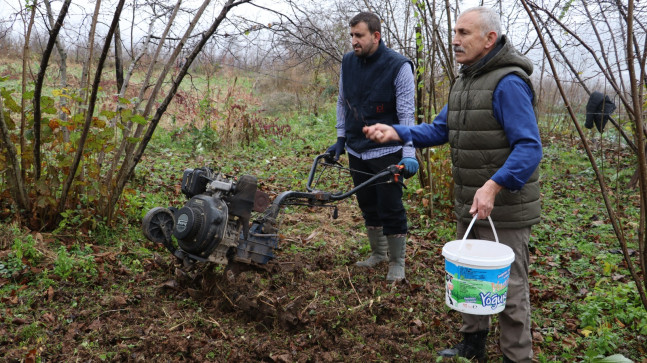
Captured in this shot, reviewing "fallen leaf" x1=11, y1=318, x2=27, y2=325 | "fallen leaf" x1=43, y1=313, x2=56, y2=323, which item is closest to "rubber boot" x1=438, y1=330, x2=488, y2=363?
"fallen leaf" x1=43, y1=313, x2=56, y2=323

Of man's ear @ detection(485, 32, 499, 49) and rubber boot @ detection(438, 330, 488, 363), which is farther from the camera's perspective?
rubber boot @ detection(438, 330, 488, 363)

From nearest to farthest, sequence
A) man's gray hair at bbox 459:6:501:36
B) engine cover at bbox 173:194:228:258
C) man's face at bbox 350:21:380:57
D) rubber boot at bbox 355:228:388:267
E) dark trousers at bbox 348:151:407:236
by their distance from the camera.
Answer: man's gray hair at bbox 459:6:501:36 → engine cover at bbox 173:194:228:258 → man's face at bbox 350:21:380:57 → dark trousers at bbox 348:151:407:236 → rubber boot at bbox 355:228:388:267

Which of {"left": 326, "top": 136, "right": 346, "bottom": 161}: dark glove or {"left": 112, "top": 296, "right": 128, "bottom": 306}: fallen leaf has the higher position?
{"left": 326, "top": 136, "right": 346, "bottom": 161}: dark glove

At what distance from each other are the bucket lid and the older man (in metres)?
0.12

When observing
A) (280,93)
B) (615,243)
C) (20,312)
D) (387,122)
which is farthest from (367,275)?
(280,93)

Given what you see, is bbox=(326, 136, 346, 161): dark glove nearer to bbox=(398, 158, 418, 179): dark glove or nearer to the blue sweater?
bbox=(398, 158, 418, 179): dark glove

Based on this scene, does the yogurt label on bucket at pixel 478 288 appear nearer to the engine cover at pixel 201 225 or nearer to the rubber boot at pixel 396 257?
the engine cover at pixel 201 225

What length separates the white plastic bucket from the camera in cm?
241

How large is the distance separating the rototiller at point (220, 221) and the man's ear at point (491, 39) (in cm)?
123

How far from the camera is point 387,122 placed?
13.3ft

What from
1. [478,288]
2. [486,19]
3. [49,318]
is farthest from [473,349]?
[49,318]

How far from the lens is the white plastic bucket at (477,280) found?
2408mm

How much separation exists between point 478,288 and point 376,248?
7.16 feet

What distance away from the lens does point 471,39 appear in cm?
262
